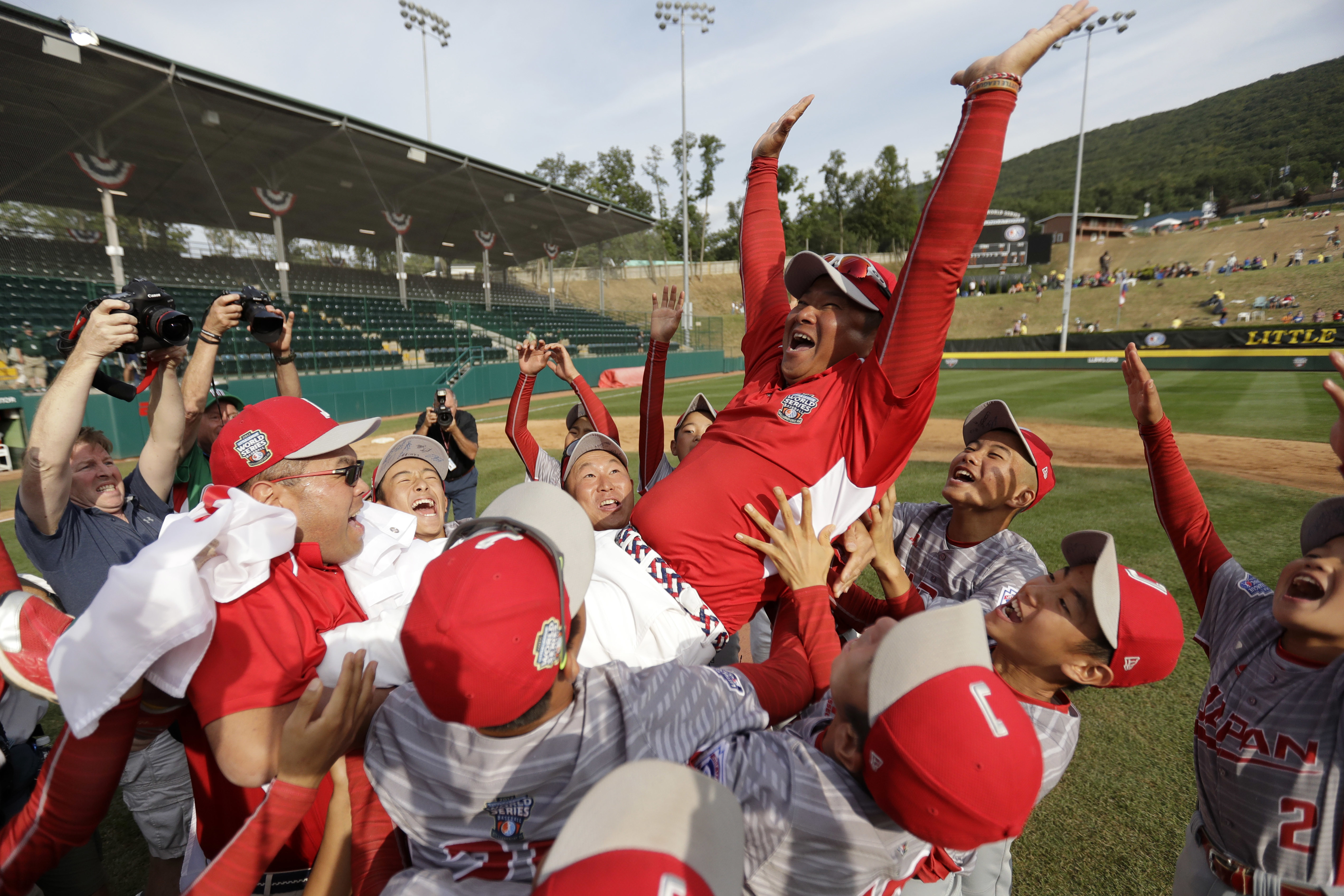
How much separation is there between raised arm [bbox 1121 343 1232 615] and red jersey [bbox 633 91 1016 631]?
1.07 meters

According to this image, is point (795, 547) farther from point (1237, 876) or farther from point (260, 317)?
point (260, 317)

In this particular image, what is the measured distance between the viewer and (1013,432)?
2635mm

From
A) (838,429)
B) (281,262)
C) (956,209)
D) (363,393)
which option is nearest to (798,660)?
(838,429)

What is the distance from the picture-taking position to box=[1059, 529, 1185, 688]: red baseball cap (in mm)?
1568

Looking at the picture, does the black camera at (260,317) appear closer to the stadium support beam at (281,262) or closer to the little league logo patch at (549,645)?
the little league logo patch at (549,645)

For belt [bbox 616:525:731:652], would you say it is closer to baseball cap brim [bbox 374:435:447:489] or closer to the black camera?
baseball cap brim [bbox 374:435:447:489]

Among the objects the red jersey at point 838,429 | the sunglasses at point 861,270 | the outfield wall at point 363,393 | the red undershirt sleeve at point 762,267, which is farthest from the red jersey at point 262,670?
the outfield wall at point 363,393

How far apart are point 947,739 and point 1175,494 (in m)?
1.94

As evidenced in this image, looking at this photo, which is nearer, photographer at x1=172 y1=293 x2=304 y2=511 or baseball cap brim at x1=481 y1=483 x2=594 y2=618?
baseball cap brim at x1=481 y1=483 x2=594 y2=618

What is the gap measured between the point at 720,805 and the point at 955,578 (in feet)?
6.32

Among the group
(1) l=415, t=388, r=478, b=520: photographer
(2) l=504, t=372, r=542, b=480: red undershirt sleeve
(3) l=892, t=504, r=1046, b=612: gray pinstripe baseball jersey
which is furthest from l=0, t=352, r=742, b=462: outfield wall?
(3) l=892, t=504, r=1046, b=612: gray pinstripe baseball jersey

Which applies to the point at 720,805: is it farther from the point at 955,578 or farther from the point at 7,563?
the point at 7,563

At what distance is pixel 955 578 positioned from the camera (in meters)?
2.51

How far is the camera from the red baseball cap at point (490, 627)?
1056mm
